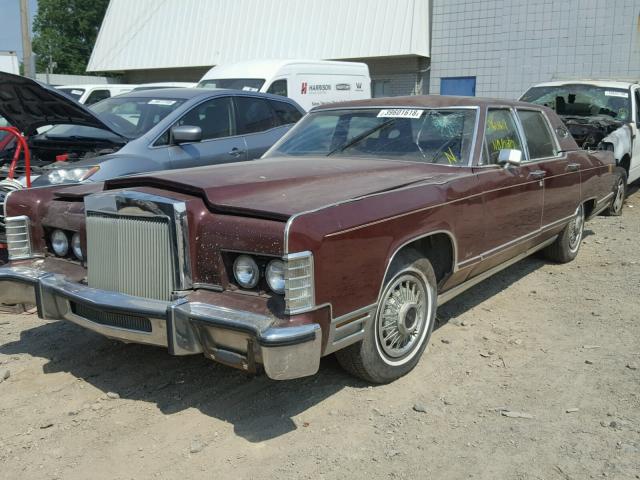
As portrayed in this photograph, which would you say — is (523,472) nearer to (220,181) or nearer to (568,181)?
Answer: (220,181)

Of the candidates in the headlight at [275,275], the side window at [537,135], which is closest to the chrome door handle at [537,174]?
the side window at [537,135]

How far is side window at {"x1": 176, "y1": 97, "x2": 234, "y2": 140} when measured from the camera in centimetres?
699

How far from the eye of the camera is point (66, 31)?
52656 mm

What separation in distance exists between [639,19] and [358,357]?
14744 millimetres

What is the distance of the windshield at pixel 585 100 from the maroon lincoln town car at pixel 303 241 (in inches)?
215

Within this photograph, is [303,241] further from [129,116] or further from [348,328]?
[129,116]

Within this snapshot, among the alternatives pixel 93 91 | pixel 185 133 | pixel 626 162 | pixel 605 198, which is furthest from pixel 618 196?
pixel 93 91

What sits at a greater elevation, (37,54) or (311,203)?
(37,54)

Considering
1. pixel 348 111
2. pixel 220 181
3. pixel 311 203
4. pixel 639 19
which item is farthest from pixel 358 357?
pixel 639 19

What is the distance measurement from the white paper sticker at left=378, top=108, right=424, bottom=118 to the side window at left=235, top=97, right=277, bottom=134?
3.02 metres

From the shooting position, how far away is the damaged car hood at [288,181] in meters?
3.27

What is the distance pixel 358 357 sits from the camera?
3.54 m

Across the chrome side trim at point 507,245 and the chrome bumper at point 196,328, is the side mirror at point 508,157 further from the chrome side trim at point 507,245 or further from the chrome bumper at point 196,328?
the chrome bumper at point 196,328

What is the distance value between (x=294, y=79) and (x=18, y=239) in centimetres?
891
